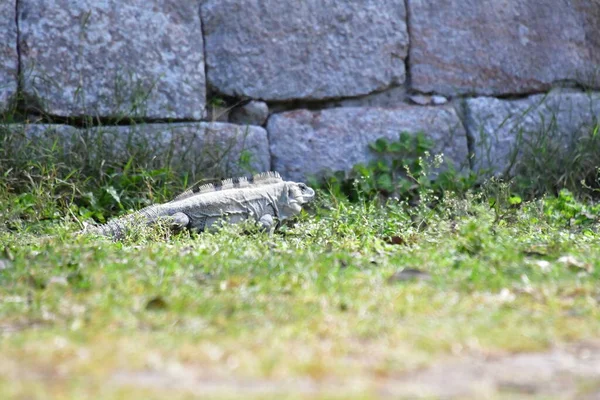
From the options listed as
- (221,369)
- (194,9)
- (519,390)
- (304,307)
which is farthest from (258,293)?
(194,9)

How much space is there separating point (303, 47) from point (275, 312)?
449cm

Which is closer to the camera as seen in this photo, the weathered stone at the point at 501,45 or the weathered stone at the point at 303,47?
the weathered stone at the point at 303,47

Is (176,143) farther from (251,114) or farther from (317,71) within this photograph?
(317,71)

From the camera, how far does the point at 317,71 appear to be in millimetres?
7070

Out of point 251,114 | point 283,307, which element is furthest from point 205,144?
point 283,307

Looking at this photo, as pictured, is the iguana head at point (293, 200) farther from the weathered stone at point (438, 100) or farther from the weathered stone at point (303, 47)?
the weathered stone at point (438, 100)

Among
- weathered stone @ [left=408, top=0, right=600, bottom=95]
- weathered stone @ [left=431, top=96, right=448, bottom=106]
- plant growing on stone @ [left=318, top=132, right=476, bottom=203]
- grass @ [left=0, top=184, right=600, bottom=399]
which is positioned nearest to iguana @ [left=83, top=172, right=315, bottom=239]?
plant growing on stone @ [left=318, top=132, right=476, bottom=203]

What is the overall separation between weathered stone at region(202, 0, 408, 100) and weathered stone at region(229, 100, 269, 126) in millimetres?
71

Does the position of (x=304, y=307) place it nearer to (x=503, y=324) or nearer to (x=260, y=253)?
(x=503, y=324)

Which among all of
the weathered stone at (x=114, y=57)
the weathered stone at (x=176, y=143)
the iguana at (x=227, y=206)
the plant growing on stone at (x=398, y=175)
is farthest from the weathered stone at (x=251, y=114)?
the iguana at (x=227, y=206)

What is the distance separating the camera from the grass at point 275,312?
2209 millimetres

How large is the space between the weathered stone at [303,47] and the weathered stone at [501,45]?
9.3 inches

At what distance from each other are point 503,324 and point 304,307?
651mm

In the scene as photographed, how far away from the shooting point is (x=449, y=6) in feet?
24.3
